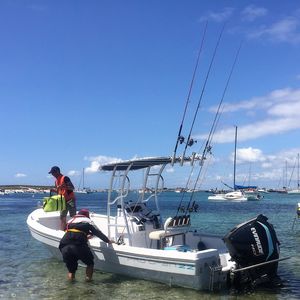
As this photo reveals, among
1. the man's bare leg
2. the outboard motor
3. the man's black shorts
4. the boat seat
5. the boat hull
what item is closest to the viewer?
the boat hull

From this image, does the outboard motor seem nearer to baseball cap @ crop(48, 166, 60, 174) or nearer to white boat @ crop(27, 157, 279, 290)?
white boat @ crop(27, 157, 279, 290)

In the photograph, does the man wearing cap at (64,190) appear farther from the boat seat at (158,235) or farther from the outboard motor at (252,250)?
the outboard motor at (252,250)

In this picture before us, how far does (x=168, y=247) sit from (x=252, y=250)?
1.86 metres

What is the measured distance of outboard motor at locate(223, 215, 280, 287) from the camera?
9242 millimetres

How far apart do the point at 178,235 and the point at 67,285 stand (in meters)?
2.78

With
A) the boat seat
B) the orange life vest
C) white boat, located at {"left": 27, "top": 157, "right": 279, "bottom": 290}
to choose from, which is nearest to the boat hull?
white boat, located at {"left": 27, "top": 157, "right": 279, "bottom": 290}

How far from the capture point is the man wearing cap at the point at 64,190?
12.5 m

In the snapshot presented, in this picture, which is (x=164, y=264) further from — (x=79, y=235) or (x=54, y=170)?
(x=54, y=170)

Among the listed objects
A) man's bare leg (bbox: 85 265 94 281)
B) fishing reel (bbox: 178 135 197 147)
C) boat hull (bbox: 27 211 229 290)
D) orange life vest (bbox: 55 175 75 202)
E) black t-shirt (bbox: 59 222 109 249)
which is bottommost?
man's bare leg (bbox: 85 265 94 281)

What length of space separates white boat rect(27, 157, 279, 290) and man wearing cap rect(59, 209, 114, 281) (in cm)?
49

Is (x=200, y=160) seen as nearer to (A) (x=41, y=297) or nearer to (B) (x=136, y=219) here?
(B) (x=136, y=219)

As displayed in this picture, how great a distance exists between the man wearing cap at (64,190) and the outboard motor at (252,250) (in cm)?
502

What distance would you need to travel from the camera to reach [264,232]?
9.43 metres

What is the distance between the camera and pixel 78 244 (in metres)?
10.1
